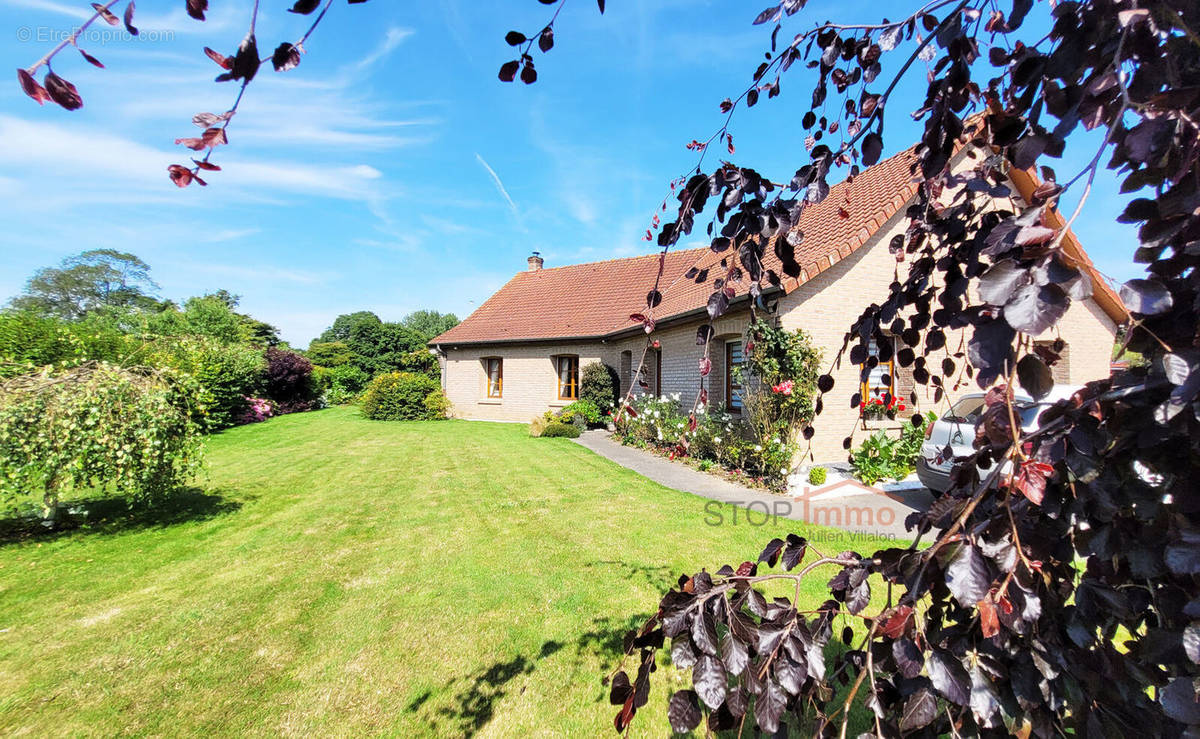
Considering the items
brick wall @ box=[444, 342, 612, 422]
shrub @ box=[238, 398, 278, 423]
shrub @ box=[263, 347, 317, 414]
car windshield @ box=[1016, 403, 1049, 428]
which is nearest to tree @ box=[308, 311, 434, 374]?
shrub @ box=[263, 347, 317, 414]

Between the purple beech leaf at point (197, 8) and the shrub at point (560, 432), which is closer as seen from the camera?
the purple beech leaf at point (197, 8)

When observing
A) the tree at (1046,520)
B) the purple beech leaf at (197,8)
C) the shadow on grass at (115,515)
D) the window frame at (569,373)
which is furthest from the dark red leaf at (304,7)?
the window frame at (569,373)

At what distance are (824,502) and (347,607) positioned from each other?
5.72 metres

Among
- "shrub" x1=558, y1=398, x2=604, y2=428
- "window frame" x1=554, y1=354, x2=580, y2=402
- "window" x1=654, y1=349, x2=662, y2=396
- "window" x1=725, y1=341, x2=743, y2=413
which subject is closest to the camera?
Result: "window" x1=725, y1=341, x2=743, y2=413

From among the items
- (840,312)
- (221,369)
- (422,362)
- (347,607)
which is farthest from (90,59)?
(422,362)

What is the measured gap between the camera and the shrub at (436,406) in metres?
17.8

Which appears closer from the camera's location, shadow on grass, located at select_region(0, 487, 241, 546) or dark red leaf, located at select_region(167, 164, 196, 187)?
dark red leaf, located at select_region(167, 164, 196, 187)

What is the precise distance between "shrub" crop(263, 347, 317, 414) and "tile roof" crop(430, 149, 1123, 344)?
7.17 meters

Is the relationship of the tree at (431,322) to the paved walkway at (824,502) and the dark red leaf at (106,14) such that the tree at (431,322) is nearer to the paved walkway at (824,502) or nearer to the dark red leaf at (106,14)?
the paved walkway at (824,502)

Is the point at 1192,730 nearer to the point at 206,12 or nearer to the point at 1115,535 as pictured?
the point at 1115,535

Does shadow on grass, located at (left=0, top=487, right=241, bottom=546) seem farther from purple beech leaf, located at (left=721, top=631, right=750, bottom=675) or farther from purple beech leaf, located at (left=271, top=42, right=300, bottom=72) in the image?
purple beech leaf, located at (left=721, top=631, right=750, bottom=675)

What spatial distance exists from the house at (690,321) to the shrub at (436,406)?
0.59 m

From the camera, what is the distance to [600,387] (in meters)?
14.7

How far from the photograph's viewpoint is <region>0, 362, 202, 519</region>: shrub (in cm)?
445
